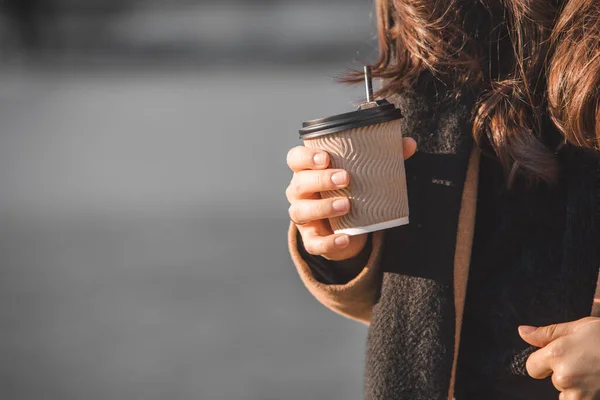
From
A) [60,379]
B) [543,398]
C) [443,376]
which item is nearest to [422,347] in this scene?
[443,376]

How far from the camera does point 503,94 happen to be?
1.33 m

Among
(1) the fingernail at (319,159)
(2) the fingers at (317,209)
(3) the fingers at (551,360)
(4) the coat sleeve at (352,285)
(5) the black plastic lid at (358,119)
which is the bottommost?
(3) the fingers at (551,360)

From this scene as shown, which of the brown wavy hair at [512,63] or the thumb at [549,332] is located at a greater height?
the brown wavy hair at [512,63]

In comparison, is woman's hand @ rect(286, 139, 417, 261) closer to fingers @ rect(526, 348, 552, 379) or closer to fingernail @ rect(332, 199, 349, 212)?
fingernail @ rect(332, 199, 349, 212)

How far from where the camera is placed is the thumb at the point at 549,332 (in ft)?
3.77

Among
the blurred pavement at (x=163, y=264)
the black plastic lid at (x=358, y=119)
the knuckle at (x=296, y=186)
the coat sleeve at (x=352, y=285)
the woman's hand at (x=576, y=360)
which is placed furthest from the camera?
the blurred pavement at (x=163, y=264)

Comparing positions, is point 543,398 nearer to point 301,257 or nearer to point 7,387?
point 301,257

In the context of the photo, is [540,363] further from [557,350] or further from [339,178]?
[339,178]

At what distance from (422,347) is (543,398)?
8.9 inches

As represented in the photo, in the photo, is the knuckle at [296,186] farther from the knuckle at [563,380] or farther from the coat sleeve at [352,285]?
the knuckle at [563,380]

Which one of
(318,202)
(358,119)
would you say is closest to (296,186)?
(318,202)

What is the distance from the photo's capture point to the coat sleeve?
145cm

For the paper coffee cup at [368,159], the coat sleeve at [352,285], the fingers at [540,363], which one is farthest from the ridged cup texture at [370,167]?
the fingers at [540,363]

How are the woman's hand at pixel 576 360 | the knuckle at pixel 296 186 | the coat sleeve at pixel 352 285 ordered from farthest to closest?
1. the coat sleeve at pixel 352 285
2. the knuckle at pixel 296 186
3. the woman's hand at pixel 576 360
